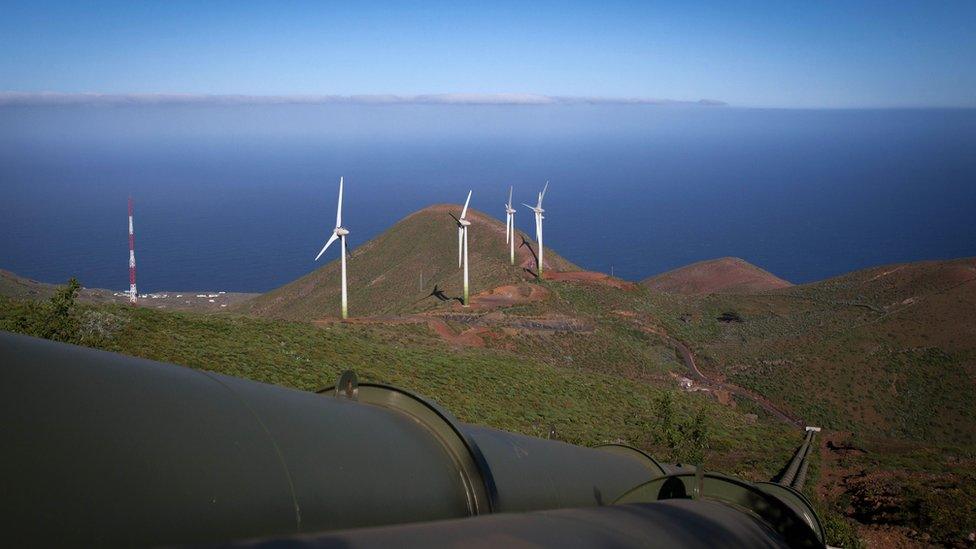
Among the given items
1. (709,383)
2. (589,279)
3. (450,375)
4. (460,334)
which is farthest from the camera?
(589,279)

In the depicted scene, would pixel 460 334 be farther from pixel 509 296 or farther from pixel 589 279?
pixel 589 279

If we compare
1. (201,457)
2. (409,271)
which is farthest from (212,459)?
(409,271)

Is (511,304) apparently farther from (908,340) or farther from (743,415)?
(908,340)

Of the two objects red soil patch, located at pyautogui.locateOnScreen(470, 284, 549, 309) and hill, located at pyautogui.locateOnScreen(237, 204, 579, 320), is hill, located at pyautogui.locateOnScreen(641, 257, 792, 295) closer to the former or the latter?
hill, located at pyautogui.locateOnScreen(237, 204, 579, 320)

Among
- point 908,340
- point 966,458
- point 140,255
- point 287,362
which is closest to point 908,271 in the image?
point 908,340

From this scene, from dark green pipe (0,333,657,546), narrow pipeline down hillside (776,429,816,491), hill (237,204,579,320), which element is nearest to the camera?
dark green pipe (0,333,657,546)

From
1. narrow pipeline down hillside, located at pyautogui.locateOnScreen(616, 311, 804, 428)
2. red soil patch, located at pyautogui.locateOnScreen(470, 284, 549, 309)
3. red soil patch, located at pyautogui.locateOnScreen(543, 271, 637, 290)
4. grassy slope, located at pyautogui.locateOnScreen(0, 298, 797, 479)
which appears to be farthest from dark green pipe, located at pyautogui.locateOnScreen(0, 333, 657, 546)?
red soil patch, located at pyautogui.locateOnScreen(543, 271, 637, 290)

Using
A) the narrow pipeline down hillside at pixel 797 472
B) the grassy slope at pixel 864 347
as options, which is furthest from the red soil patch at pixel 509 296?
the narrow pipeline down hillside at pixel 797 472
